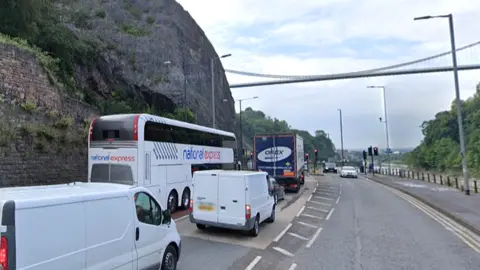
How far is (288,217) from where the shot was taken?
44.8ft

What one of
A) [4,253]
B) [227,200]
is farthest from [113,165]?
[4,253]

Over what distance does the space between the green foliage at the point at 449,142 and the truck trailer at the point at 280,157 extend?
2564cm

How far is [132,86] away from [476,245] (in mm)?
29843

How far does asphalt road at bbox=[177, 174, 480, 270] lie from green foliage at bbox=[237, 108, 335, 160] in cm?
8663

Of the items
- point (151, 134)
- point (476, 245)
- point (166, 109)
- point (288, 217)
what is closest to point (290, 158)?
point (288, 217)

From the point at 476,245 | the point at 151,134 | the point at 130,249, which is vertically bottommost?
the point at 476,245

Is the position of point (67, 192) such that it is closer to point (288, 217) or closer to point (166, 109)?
point (288, 217)

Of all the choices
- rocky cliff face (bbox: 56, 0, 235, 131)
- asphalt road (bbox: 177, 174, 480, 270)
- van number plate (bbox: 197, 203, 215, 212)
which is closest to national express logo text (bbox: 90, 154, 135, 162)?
asphalt road (bbox: 177, 174, 480, 270)

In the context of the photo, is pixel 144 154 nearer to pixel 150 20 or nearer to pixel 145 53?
pixel 145 53

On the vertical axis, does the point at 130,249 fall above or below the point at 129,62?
below

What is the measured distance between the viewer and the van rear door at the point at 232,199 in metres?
9.91

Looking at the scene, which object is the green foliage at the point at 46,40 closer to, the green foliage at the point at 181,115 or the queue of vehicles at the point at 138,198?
the queue of vehicles at the point at 138,198

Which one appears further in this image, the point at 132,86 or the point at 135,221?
the point at 132,86

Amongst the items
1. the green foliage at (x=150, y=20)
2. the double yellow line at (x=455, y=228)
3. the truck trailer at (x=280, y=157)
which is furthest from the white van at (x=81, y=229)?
the green foliage at (x=150, y=20)
